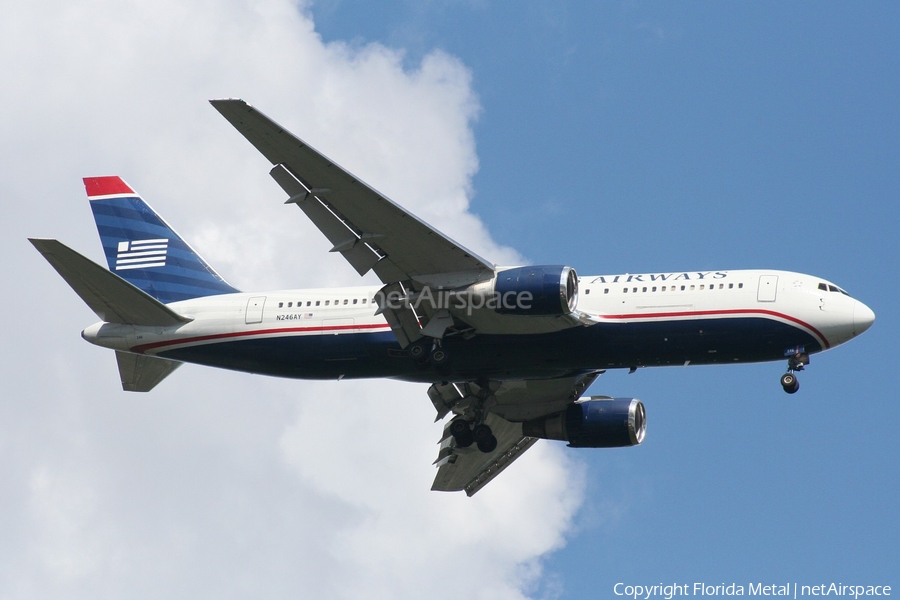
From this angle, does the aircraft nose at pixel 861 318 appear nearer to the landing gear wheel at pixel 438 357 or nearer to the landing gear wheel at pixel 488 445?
the landing gear wheel at pixel 438 357

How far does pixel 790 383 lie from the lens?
3644 cm

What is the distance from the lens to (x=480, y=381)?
131 ft

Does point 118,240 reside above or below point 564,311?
above

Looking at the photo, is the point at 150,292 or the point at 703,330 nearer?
the point at 703,330

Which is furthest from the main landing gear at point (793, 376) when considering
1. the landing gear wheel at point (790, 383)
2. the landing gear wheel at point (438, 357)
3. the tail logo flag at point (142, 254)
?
the tail logo flag at point (142, 254)

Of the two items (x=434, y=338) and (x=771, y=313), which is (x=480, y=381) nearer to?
(x=434, y=338)

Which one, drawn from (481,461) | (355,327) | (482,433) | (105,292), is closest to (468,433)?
(482,433)

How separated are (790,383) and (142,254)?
22.0 m

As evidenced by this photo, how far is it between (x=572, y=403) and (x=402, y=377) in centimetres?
748

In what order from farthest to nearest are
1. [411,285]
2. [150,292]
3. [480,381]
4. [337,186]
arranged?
[150,292] → [480,381] → [411,285] → [337,186]

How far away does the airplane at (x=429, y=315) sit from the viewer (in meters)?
35.4

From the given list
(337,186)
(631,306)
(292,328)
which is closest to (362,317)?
(292,328)

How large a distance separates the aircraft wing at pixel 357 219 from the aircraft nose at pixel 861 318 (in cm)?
1045

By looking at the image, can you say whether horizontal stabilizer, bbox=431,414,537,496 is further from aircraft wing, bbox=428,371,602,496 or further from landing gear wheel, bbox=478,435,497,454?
landing gear wheel, bbox=478,435,497,454
